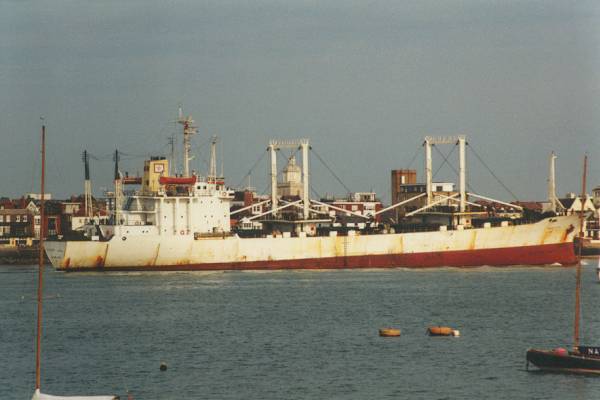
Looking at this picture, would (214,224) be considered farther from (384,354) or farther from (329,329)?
(384,354)

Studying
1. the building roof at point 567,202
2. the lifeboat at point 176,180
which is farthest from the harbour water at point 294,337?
the building roof at point 567,202

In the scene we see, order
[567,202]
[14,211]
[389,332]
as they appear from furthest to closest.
Answer: [567,202] < [14,211] < [389,332]

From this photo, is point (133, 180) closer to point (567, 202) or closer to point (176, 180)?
point (176, 180)

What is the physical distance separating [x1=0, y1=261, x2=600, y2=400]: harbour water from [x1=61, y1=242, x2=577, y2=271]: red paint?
17.8ft

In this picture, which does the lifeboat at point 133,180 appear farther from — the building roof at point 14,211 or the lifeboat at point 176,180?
the building roof at point 14,211

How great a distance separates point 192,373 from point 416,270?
1713 inches

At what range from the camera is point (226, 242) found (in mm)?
69812

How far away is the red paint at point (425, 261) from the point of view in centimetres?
6962

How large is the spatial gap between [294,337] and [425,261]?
34602 millimetres

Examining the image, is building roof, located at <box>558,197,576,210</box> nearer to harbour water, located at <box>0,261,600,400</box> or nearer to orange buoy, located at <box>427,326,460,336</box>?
harbour water, located at <box>0,261,600,400</box>

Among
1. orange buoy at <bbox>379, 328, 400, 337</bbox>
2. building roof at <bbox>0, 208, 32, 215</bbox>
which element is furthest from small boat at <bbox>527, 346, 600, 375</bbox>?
building roof at <bbox>0, 208, 32, 215</bbox>

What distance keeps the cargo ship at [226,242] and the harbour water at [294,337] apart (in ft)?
15.6

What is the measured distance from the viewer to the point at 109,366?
1282 inches

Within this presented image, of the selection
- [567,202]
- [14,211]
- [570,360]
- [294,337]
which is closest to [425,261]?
[294,337]
